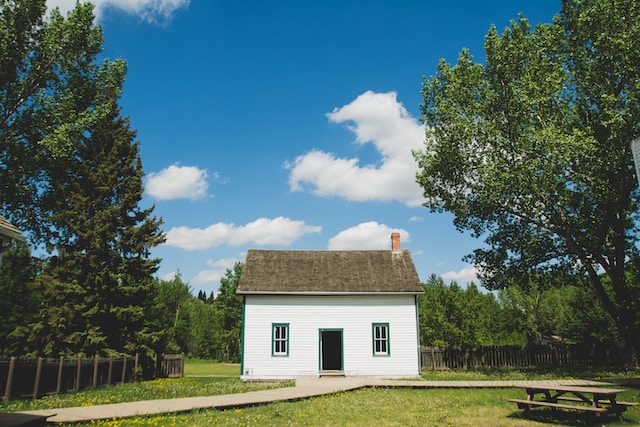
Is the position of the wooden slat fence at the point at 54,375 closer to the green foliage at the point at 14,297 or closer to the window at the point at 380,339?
the window at the point at 380,339

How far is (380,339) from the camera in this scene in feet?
77.4

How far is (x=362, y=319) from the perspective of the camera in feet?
77.6

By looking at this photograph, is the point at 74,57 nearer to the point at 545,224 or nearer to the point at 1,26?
the point at 1,26

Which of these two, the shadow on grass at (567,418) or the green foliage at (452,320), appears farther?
the green foliage at (452,320)

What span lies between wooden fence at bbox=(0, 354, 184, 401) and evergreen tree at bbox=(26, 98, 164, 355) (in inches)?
91.6

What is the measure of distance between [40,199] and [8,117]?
5380mm

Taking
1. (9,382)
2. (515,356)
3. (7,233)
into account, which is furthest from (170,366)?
(515,356)

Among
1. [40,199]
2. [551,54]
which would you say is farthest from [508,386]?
[40,199]

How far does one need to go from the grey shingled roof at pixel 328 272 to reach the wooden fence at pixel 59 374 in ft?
22.0

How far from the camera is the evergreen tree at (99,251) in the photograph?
22844 mm

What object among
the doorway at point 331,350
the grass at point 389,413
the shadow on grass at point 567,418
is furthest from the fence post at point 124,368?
the shadow on grass at point 567,418

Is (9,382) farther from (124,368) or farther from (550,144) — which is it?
(550,144)

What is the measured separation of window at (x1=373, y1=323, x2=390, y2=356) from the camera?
23.4 m

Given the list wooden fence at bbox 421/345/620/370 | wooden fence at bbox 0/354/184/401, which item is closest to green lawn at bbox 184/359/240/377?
wooden fence at bbox 0/354/184/401
